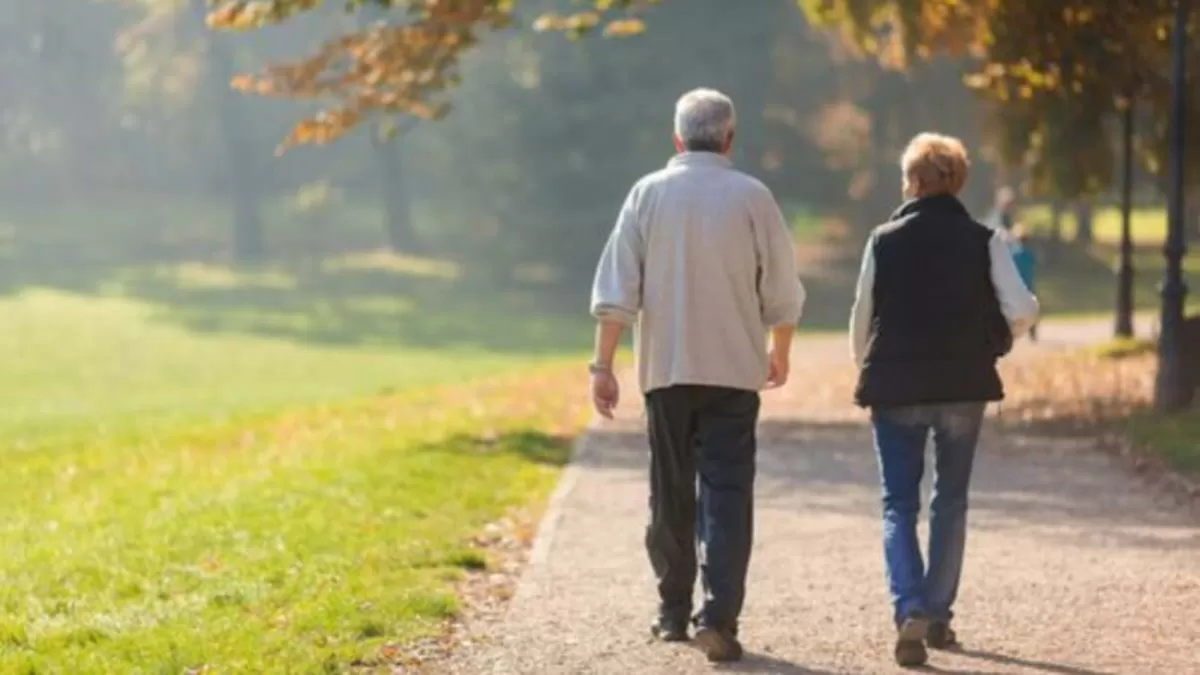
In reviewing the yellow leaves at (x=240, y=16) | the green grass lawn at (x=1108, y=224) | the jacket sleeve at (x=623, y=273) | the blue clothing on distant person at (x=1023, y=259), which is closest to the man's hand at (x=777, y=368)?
the jacket sleeve at (x=623, y=273)

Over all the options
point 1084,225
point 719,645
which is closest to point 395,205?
point 1084,225

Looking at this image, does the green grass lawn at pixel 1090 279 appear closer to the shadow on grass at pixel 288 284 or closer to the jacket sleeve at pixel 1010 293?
the shadow on grass at pixel 288 284

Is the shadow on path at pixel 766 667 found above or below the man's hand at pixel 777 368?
below

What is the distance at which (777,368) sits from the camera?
8422mm

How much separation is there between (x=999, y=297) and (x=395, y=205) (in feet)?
219

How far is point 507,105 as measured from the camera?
59.1 metres

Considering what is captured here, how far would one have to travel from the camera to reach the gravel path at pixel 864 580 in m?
Answer: 8.38

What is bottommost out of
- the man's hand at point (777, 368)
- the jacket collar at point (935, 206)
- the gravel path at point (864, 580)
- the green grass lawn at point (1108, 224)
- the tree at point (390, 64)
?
the gravel path at point (864, 580)

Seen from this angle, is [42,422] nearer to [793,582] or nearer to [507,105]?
[793,582]

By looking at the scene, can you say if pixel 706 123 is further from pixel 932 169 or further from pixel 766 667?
pixel 766 667

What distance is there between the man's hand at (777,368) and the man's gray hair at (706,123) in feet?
2.59

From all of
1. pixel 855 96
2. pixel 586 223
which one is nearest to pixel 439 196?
pixel 586 223

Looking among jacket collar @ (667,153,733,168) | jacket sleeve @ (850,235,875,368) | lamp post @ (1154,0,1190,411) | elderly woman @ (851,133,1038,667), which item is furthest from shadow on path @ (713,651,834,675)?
lamp post @ (1154,0,1190,411)

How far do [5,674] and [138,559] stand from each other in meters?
3.24
